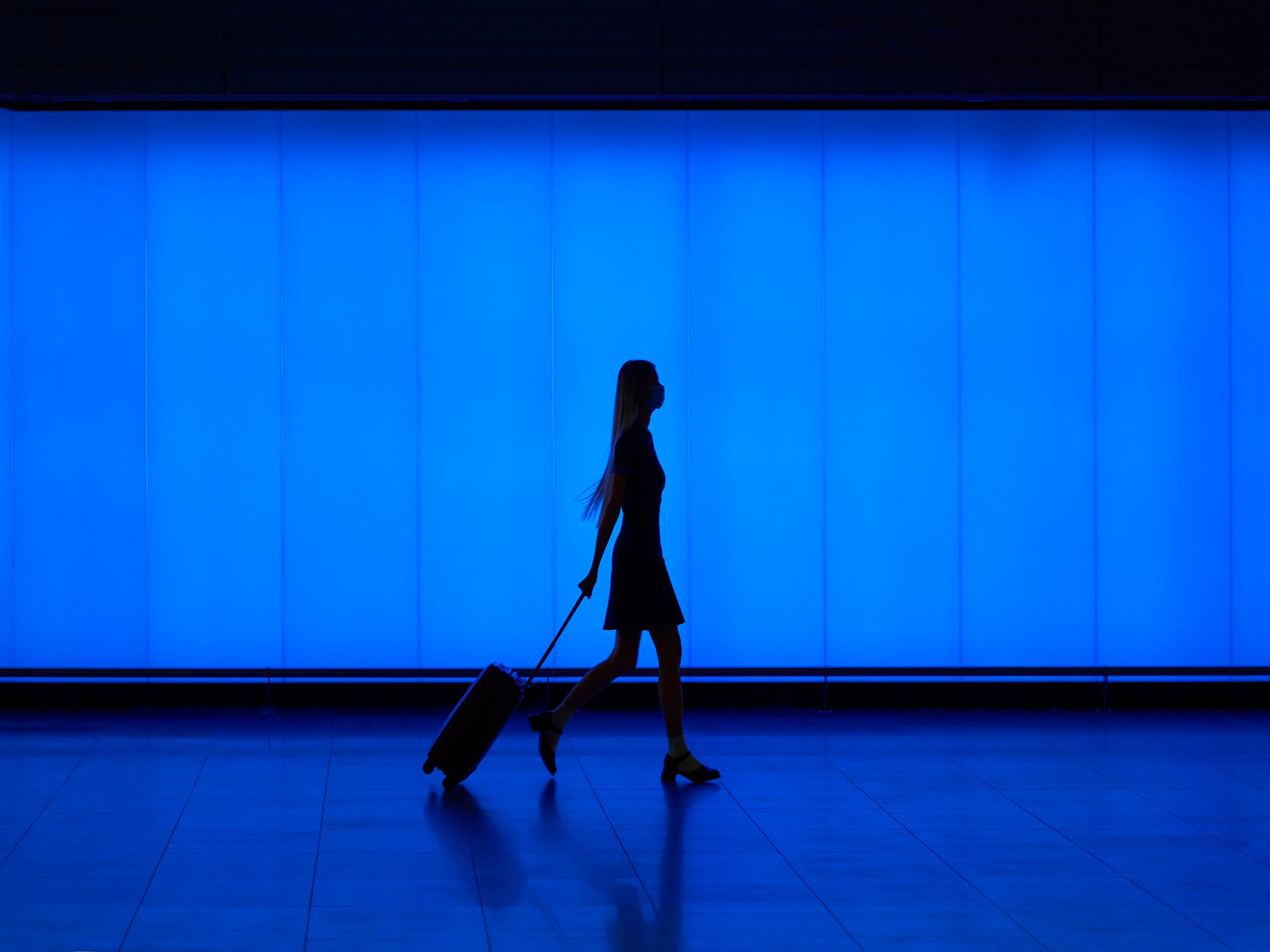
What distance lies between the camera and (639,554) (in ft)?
20.3

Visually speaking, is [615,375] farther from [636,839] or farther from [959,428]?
[636,839]

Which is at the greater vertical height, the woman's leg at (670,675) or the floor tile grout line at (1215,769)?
the woman's leg at (670,675)

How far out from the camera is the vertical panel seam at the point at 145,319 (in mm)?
8055

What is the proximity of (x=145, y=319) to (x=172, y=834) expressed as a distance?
12.8 ft

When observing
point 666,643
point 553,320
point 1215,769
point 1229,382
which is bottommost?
point 1215,769

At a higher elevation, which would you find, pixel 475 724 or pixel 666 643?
pixel 666 643

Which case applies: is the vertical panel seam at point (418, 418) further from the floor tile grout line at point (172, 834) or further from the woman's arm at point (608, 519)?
the woman's arm at point (608, 519)

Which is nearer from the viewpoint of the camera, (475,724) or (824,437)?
(475,724)

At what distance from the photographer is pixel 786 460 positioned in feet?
26.8

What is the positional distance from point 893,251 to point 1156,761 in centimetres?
337

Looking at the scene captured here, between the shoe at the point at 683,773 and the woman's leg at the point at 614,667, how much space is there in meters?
0.45

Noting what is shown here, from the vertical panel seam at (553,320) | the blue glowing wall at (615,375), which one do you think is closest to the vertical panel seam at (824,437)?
the blue glowing wall at (615,375)
